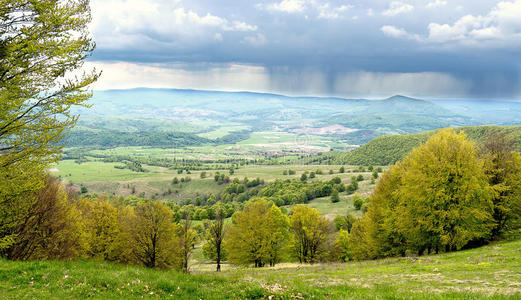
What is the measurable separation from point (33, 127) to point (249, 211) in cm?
4214

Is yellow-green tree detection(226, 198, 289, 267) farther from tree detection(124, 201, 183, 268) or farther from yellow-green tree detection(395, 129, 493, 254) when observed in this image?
yellow-green tree detection(395, 129, 493, 254)

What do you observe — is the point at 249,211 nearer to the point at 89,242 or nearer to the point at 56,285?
the point at 89,242

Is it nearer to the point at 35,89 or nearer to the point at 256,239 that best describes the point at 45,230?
the point at 35,89

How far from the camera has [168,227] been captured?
40.2 m

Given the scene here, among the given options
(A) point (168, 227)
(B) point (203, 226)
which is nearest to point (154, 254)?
(A) point (168, 227)

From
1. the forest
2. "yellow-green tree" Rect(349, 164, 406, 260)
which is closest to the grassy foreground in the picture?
the forest

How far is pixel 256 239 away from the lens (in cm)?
5028

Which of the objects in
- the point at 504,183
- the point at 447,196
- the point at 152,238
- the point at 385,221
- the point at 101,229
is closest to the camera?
the point at 447,196

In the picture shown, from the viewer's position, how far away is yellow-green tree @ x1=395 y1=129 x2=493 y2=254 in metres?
30.4

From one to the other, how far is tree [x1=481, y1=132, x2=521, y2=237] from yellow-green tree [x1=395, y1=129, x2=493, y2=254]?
2.46 m

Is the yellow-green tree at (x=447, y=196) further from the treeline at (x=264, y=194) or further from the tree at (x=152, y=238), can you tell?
the treeline at (x=264, y=194)

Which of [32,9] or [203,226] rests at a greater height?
[32,9]

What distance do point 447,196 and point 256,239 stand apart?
1232 inches

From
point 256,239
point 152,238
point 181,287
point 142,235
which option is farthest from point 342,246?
point 181,287
